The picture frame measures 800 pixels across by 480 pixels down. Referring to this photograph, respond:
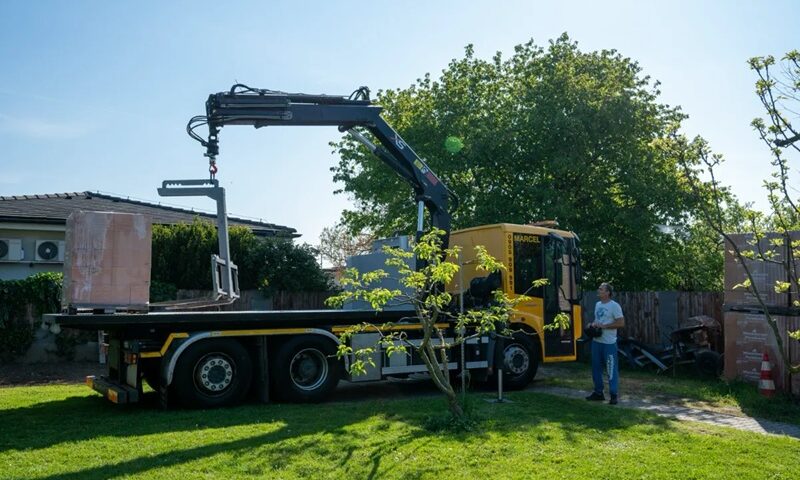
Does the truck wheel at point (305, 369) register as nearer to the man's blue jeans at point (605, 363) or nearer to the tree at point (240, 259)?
the man's blue jeans at point (605, 363)

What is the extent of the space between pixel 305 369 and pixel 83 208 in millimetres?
14096

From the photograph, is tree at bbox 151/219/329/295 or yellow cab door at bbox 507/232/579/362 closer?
yellow cab door at bbox 507/232/579/362

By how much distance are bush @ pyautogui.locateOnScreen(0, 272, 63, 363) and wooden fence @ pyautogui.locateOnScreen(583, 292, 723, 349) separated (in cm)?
1429

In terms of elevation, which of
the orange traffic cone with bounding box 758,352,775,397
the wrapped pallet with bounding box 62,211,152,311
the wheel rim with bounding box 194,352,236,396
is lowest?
the orange traffic cone with bounding box 758,352,775,397

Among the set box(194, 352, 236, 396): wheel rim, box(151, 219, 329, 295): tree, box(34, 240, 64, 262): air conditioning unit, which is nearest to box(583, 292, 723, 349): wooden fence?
box(151, 219, 329, 295): tree

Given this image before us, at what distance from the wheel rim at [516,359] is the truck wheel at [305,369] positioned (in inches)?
→ 132

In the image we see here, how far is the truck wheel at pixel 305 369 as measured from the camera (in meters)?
11.5

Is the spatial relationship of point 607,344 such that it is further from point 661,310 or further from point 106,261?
point 661,310

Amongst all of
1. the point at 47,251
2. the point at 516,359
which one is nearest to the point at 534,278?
the point at 516,359

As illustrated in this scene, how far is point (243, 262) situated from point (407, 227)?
5535 millimetres

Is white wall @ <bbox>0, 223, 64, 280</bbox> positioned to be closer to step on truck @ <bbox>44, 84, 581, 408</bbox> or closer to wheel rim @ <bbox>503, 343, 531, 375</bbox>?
step on truck @ <bbox>44, 84, 581, 408</bbox>

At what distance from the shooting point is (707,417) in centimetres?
1080

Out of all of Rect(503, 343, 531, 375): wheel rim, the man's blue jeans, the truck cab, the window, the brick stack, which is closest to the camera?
the man's blue jeans

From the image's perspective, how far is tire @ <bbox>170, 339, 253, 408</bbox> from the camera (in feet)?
34.7
